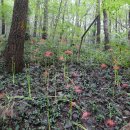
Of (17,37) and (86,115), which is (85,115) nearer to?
(86,115)

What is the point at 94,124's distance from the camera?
16.5ft

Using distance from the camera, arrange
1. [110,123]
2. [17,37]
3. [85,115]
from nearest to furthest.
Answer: [110,123] < [85,115] < [17,37]

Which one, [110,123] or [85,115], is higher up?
[85,115]

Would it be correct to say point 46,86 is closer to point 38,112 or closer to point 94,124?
point 38,112

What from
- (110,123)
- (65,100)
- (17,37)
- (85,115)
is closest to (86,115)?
(85,115)

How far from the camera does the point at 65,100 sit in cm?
555

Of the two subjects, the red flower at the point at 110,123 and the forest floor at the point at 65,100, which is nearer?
the red flower at the point at 110,123

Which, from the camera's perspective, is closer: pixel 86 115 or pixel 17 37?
pixel 86 115

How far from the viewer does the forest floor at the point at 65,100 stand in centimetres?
491

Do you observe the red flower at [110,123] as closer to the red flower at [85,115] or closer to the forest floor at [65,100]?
the forest floor at [65,100]

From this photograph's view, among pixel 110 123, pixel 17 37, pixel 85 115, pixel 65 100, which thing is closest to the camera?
pixel 110 123

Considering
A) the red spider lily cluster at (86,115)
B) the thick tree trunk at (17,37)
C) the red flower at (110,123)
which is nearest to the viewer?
the red flower at (110,123)

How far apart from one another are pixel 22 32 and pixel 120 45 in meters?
3.37

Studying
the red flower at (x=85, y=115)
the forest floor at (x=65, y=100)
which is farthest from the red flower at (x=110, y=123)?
the red flower at (x=85, y=115)
